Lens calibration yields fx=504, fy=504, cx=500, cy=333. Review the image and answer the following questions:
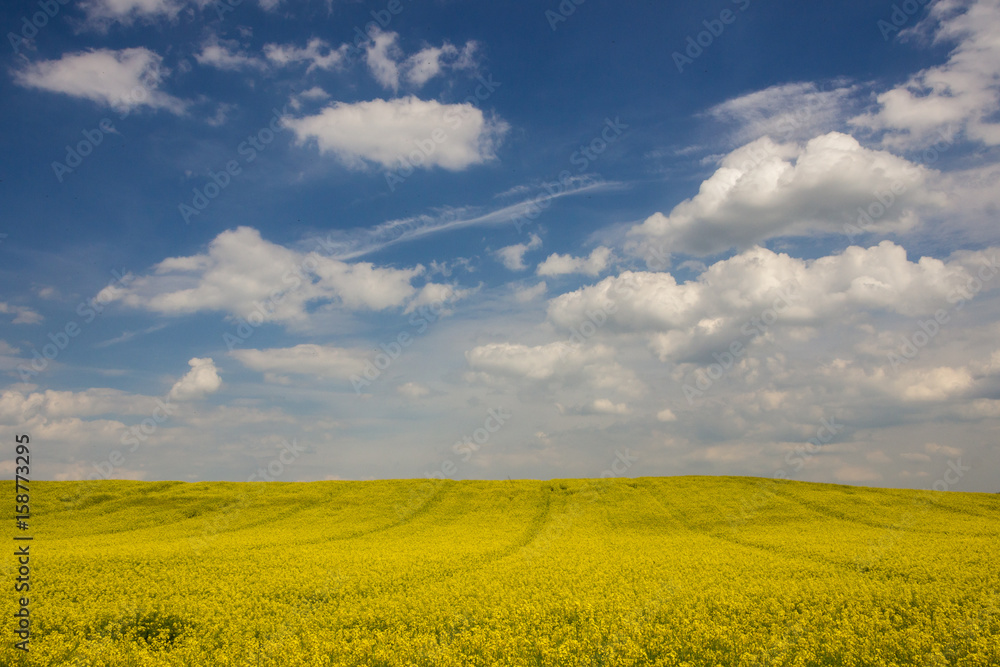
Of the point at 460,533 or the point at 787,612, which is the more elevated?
the point at 787,612

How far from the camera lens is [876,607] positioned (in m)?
20.3

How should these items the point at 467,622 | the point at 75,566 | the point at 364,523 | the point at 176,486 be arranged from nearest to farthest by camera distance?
the point at 467,622, the point at 75,566, the point at 364,523, the point at 176,486

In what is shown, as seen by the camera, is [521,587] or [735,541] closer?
[521,587]

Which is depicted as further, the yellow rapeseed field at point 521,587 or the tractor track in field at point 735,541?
the tractor track in field at point 735,541

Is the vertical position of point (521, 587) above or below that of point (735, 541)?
above

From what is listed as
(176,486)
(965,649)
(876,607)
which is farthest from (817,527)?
(176,486)

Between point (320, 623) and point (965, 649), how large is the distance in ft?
73.2

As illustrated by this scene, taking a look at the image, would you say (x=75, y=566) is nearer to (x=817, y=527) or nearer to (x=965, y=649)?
(x=965, y=649)

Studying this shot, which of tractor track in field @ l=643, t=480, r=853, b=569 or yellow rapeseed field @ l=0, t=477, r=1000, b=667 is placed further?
tractor track in field @ l=643, t=480, r=853, b=569

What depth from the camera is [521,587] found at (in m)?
24.7

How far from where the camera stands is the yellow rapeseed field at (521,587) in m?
16.8

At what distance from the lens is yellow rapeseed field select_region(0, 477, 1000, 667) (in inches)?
661

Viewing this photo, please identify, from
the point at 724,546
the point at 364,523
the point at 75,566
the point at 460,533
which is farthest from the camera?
the point at 364,523

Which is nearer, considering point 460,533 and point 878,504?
point 460,533
